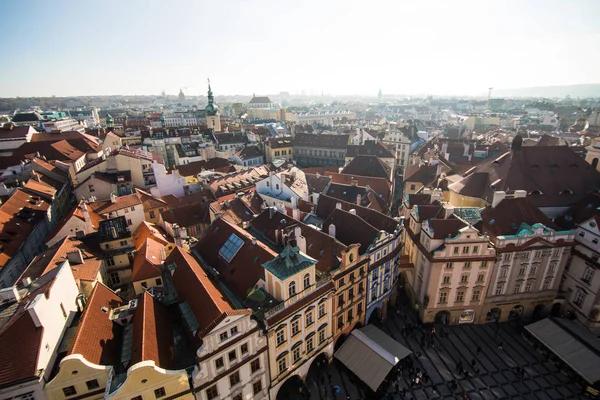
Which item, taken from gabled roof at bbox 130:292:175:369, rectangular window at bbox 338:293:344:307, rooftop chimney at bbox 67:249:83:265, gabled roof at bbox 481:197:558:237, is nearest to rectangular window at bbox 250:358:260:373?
gabled roof at bbox 130:292:175:369

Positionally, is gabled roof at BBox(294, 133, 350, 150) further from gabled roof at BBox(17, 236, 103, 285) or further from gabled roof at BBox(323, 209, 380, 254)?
gabled roof at BBox(17, 236, 103, 285)

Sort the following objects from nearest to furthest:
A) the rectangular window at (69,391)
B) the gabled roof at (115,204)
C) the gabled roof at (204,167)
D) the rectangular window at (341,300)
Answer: the rectangular window at (69,391)
the rectangular window at (341,300)
the gabled roof at (115,204)
the gabled roof at (204,167)

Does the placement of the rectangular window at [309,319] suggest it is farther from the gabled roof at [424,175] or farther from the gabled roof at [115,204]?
the gabled roof at [424,175]

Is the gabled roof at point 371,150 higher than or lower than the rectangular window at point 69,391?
higher

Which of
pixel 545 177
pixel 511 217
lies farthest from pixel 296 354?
pixel 545 177

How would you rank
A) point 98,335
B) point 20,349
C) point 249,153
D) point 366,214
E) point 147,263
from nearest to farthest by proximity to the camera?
point 20,349
point 98,335
point 147,263
point 366,214
point 249,153

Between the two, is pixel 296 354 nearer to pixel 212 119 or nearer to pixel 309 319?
pixel 309 319

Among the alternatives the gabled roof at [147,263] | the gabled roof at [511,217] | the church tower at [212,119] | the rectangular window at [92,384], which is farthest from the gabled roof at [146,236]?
the church tower at [212,119]
